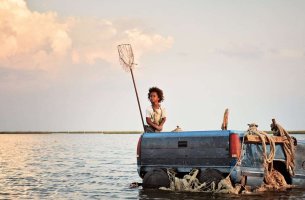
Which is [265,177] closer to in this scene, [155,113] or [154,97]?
[155,113]

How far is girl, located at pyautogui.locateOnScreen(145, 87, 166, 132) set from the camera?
13930mm

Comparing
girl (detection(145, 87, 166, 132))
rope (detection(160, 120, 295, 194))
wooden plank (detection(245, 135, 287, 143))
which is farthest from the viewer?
girl (detection(145, 87, 166, 132))

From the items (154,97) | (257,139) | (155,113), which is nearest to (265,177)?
(257,139)

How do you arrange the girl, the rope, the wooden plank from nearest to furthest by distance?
the rope
the wooden plank
the girl

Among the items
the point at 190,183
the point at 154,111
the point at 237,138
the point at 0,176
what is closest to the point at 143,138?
the point at 154,111

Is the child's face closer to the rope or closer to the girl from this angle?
the girl

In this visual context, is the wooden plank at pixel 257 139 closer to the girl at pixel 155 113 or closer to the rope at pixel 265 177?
the rope at pixel 265 177

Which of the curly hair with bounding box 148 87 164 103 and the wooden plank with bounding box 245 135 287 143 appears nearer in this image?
the wooden plank with bounding box 245 135 287 143

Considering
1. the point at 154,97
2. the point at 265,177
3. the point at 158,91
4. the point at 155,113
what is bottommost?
the point at 265,177

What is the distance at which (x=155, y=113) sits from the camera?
13.9 m

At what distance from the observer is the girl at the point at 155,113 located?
1393cm

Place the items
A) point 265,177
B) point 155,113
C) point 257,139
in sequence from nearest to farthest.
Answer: point 257,139 → point 155,113 → point 265,177

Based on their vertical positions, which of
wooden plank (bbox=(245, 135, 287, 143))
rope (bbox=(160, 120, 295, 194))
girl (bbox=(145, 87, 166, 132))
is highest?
girl (bbox=(145, 87, 166, 132))

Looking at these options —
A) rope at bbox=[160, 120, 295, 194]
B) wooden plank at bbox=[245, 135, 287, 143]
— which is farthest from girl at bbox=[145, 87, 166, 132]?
wooden plank at bbox=[245, 135, 287, 143]
